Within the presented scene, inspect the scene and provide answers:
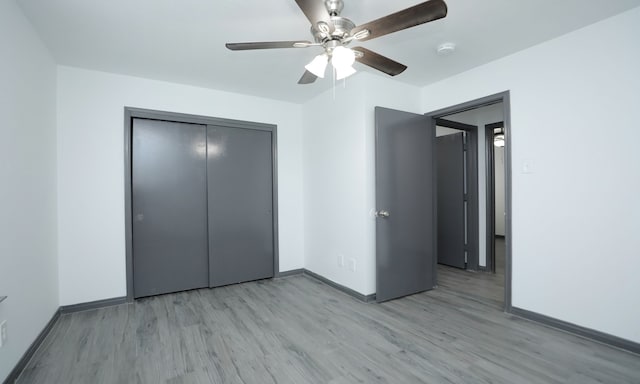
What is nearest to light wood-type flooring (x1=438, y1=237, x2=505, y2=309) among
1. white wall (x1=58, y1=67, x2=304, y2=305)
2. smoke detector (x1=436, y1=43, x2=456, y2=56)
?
smoke detector (x1=436, y1=43, x2=456, y2=56)

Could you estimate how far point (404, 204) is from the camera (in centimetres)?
323

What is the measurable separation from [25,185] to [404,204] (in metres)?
3.29

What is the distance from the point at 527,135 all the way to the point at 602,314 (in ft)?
4.99

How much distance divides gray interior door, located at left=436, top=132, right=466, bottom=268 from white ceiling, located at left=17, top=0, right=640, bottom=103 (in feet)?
5.24

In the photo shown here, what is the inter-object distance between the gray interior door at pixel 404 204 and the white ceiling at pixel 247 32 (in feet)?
2.08

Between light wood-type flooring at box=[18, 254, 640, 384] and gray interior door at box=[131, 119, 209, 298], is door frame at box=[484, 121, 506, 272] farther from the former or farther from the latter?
gray interior door at box=[131, 119, 209, 298]

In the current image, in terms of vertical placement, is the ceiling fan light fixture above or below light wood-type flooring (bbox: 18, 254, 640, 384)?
above

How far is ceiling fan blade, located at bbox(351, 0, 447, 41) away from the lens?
4.47 feet

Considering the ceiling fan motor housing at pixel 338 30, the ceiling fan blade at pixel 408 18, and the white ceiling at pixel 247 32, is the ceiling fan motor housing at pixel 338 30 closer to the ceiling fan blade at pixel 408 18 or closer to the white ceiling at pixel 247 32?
the ceiling fan blade at pixel 408 18

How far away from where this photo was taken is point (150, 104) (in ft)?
10.6

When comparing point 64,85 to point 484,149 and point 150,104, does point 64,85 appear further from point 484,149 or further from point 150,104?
point 484,149

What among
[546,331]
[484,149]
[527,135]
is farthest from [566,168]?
[484,149]

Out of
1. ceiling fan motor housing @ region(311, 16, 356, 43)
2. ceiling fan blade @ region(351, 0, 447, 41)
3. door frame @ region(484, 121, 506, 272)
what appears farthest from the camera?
door frame @ region(484, 121, 506, 272)

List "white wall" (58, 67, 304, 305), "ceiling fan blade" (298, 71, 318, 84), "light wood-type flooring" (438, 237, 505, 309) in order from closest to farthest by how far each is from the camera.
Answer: "ceiling fan blade" (298, 71, 318, 84), "white wall" (58, 67, 304, 305), "light wood-type flooring" (438, 237, 505, 309)
